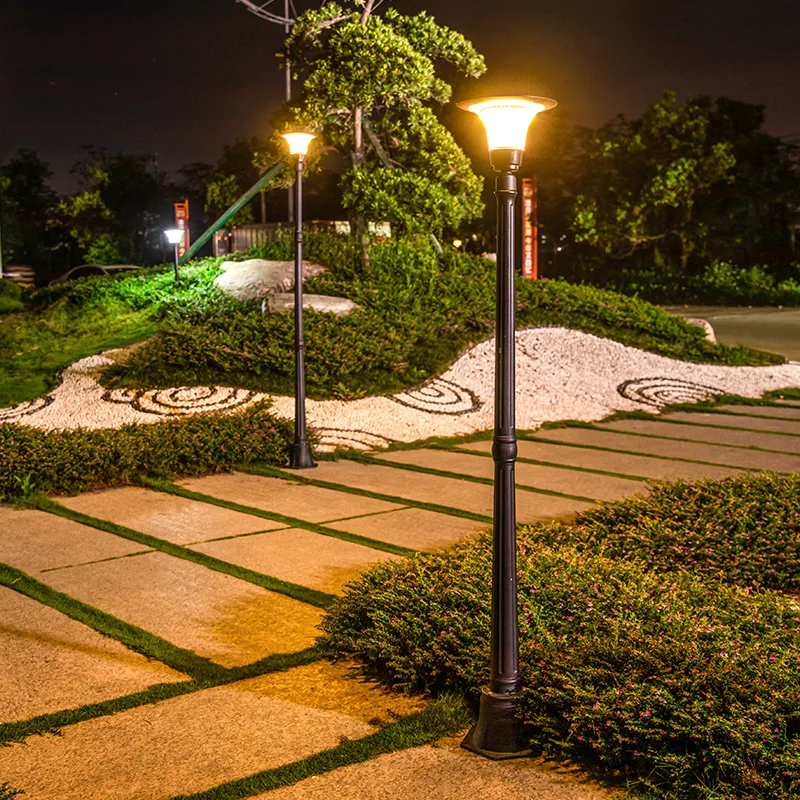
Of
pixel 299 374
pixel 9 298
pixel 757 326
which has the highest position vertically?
pixel 9 298

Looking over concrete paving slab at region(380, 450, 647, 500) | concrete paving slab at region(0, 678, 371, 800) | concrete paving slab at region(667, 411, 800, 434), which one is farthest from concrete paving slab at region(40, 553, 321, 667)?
concrete paving slab at region(667, 411, 800, 434)

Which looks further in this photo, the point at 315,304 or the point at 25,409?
the point at 315,304

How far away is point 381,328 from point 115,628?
861 centimetres

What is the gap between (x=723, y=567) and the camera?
5285 mm

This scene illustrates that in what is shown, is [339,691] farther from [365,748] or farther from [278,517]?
[278,517]

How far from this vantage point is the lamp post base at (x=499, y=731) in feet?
11.3

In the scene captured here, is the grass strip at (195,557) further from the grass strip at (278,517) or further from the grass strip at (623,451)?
the grass strip at (623,451)

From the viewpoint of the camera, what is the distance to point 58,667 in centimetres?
426

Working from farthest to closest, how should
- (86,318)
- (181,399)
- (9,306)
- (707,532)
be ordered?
(9,306)
(86,318)
(181,399)
(707,532)

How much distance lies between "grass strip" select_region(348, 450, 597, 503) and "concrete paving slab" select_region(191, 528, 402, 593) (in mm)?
1975

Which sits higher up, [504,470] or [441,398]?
[504,470]

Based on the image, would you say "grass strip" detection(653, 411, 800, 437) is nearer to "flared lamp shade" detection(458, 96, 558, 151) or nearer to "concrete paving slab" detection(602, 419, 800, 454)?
"concrete paving slab" detection(602, 419, 800, 454)

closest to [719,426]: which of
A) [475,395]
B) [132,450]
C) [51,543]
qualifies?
[475,395]

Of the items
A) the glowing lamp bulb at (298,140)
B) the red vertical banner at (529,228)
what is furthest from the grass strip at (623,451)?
the red vertical banner at (529,228)
